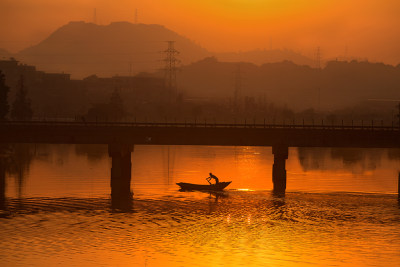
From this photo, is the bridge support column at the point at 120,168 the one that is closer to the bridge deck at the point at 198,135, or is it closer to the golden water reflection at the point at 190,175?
the bridge deck at the point at 198,135

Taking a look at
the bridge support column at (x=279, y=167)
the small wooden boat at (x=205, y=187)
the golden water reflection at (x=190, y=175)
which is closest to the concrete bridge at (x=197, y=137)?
the bridge support column at (x=279, y=167)

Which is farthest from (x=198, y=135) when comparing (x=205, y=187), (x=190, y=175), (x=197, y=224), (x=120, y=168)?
(x=197, y=224)

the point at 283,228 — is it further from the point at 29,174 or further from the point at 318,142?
the point at 29,174

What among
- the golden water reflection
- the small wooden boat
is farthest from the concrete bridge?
the small wooden boat

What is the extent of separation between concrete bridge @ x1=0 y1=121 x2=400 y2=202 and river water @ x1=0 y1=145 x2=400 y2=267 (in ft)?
20.8

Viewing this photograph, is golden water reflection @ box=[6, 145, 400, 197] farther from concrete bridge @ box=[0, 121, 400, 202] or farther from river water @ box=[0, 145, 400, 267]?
concrete bridge @ box=[0, 121, 400, 202]

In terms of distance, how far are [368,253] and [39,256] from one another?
3001cm

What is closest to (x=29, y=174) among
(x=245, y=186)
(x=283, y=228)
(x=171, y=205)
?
(x=245, y=186)

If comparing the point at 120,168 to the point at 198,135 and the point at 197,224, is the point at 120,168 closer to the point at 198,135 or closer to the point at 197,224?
the point at 198,135

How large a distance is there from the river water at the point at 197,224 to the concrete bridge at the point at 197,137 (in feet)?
20.8

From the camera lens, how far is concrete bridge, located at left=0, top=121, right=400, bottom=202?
116 meters

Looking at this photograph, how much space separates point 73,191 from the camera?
107 metres

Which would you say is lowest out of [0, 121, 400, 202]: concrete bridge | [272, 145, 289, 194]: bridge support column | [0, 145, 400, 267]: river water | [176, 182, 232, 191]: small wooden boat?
[0, 145, 400, 267]: river water

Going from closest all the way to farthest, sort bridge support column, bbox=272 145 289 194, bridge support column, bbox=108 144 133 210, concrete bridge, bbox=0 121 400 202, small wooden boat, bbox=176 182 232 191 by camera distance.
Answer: small wooden boat, bbox=176 182 232 191 < bridge support column, bbox=108 144 133 210 < bridge support column, bbox=272 145 289 194 < concrete bridge, bbox=0 121 400 202
